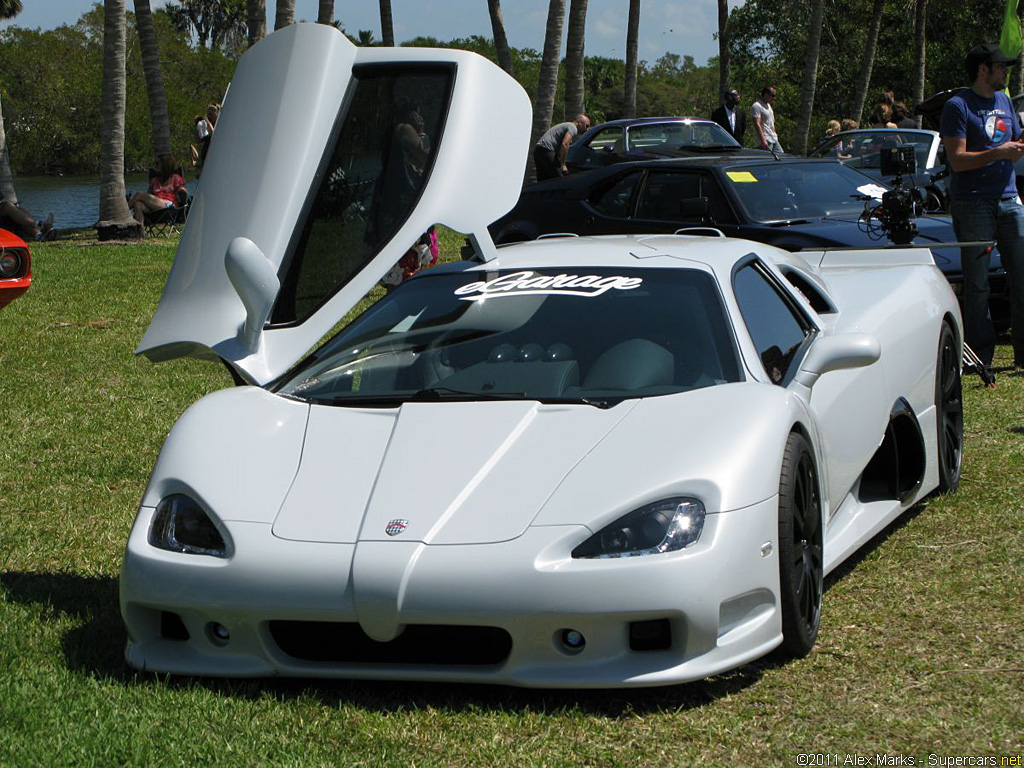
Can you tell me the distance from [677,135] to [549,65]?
4628 millimetres

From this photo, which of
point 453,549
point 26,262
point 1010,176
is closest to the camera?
point 453,549

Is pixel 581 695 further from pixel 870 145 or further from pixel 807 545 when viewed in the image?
pixel 870 145

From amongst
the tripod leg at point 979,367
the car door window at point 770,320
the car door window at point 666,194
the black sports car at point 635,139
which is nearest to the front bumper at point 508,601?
the car door window at point 770,320

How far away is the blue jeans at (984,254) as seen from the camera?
855 cm

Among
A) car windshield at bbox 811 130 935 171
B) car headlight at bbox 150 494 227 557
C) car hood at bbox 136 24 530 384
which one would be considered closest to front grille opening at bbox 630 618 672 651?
car headlight at bbox 150 494 227 557

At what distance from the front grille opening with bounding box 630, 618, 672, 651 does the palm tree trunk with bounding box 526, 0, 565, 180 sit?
1723cm

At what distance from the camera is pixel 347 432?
4.14 m

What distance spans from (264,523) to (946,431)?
3.33 meters

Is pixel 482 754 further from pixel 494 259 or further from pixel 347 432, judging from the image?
pixel 494 259

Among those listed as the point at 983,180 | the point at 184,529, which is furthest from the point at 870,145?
the point at 184,529

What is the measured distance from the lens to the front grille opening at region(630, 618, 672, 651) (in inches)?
140

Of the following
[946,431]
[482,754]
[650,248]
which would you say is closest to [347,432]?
Answer: [482,754]

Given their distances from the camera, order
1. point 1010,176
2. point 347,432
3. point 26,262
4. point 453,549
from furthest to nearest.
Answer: point 1010,176, point 26,262, point 347,432, point 453,549

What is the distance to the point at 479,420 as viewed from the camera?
4094mm
